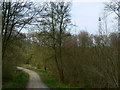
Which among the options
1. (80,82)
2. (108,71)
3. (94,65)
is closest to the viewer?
(108,71)

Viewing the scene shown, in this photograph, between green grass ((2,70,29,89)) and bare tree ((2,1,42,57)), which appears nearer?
bare tree ((2,1,42,57))

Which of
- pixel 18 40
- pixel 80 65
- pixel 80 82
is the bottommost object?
pixel 80 82

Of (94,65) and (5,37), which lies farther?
(94,65)

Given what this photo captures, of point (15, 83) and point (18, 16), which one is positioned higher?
point (18, 16)

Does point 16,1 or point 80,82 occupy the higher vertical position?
point 16,1

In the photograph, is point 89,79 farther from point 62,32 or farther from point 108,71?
point 62,32

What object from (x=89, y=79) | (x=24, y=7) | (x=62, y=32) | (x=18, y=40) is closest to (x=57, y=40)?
(x=62, y=32)

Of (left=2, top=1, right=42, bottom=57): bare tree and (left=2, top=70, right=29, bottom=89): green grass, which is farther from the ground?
(left=2, top=1, right=42, bottom=57): bare tree

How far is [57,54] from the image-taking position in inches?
701

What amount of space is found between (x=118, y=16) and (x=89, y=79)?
584 cm

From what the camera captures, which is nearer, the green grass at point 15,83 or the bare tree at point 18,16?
the bare tree at point 18,16

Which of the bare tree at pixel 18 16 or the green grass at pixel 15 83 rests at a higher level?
the bare tree at pixel 18 16

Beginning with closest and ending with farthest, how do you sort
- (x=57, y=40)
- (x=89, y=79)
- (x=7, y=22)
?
1. (x=7, y=22)
2. (x=89, y=79)
3. (x=57, y=40)

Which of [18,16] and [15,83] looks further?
[15,83]
